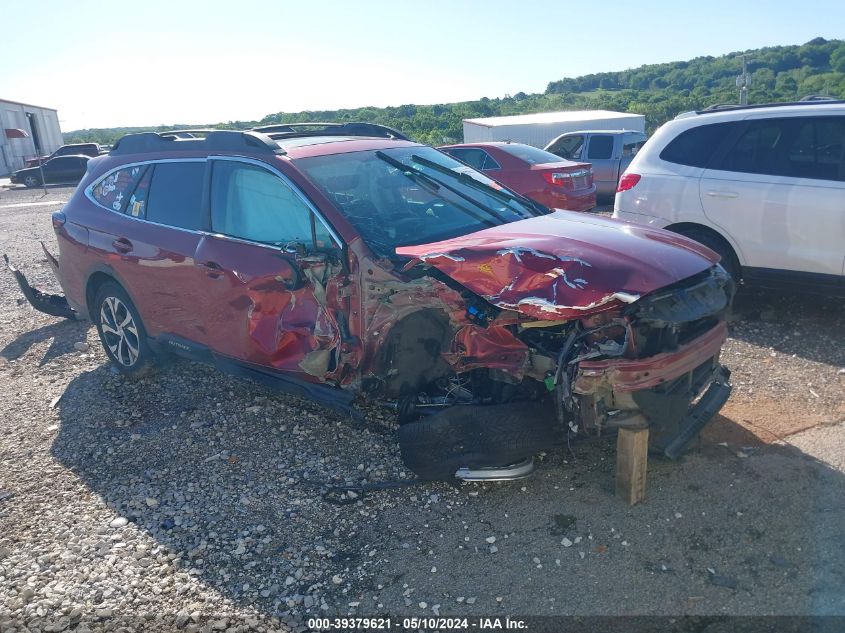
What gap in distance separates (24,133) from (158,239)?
4175cm

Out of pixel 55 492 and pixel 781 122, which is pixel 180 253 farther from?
pixel 781 122

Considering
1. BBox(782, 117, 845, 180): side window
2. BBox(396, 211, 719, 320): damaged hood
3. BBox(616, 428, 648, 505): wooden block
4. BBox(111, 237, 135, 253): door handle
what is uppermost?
BBox(782, 117, 845, 180): side window

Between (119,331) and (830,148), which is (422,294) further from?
(830,148)

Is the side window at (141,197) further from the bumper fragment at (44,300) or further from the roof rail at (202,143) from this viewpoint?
the bumper fragment at (44,300)

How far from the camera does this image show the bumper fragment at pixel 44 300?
703 cm

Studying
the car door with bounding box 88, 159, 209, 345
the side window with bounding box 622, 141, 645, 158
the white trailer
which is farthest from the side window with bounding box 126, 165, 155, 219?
the white trailer

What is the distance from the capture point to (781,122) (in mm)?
6039

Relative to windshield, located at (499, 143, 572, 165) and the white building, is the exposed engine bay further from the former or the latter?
the white building

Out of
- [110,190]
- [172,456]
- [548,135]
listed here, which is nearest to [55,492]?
[172,456]

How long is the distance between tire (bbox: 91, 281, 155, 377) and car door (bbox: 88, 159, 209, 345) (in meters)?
0.17

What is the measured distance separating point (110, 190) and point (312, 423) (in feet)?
8.98

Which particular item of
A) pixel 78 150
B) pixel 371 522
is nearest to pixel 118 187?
pixel 371 522

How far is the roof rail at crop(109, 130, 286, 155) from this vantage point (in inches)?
182

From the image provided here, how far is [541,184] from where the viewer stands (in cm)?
1049
